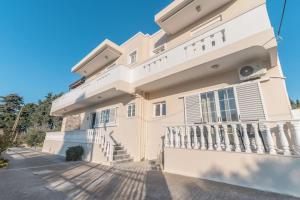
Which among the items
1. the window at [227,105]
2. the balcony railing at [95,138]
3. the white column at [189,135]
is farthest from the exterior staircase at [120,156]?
the window at [227,105]

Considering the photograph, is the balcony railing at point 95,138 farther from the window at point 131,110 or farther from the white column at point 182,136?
the white column at point 182,136

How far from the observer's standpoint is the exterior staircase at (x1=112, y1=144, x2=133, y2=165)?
7.55 meters

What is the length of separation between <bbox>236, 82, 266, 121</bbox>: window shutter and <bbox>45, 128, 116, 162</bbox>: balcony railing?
6.14 m

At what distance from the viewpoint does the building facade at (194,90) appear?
4.71 metres

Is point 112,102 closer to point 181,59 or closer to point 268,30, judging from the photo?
point 181,59

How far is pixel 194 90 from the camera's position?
7.14m

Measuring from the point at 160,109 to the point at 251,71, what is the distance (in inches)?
187

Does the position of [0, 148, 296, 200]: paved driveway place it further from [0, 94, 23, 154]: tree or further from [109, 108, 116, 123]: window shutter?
[0, 94, 23, 154]: tree

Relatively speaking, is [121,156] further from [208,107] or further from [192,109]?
[208,107]

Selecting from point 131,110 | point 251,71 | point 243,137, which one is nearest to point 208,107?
point 251,71

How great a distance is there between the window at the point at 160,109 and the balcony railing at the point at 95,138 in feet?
9.76

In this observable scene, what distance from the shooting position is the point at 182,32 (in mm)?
8578

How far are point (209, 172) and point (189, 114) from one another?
2.84 metres

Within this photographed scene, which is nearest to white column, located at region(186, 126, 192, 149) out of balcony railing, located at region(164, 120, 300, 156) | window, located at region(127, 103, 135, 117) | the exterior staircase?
balcony railing, located at region(164, 120, 300, 156)
